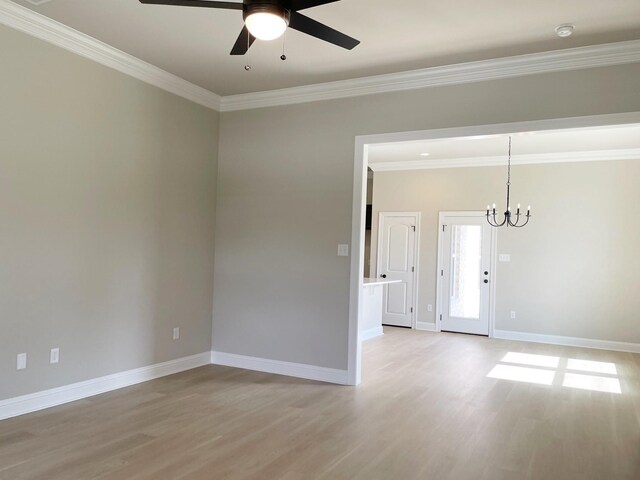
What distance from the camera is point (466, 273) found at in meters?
8.22

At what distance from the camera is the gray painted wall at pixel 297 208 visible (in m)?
4.57

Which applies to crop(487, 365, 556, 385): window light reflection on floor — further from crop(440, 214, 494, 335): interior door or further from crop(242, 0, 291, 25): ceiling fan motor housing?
crop(242, 0, 291, 25): ceiling fan motor housing

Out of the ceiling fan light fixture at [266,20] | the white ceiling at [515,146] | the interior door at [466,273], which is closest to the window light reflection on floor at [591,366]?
the interior door at [466,273]

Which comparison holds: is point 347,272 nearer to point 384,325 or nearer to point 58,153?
point 58,153

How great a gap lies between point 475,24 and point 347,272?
244 centimetres

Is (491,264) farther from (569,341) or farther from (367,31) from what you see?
(367,31)

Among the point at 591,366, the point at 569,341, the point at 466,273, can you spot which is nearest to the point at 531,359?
the point at 591,366

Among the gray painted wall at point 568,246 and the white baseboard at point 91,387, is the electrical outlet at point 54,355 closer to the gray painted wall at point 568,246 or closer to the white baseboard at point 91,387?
the white baseboard at point 91,387

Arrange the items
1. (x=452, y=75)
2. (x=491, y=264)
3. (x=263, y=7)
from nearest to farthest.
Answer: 1. (x=263, y=7)
2. (x=452, y=75)
3. (x=491, y=264)

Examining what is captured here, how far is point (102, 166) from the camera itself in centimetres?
421

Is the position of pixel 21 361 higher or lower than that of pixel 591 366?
higher

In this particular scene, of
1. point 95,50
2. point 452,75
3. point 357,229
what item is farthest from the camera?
point 357,229

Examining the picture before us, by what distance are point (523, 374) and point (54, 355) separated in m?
4.72

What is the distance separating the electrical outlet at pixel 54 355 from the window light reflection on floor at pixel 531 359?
5.00 m
